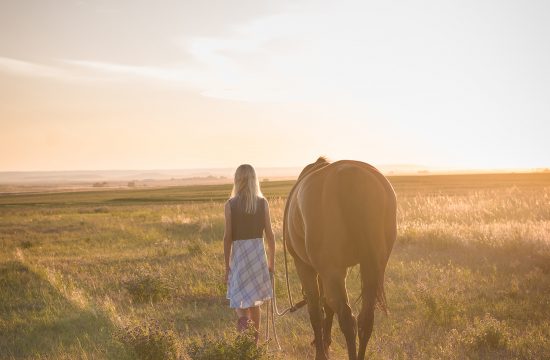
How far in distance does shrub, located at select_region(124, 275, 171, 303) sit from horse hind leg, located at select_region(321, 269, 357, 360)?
248 inches

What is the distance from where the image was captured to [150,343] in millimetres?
5773

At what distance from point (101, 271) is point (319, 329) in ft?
30.9

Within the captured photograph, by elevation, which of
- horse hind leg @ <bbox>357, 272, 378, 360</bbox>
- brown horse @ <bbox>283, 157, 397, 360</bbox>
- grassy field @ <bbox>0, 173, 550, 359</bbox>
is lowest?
grassy field @ <bbox>0, 173, 550, 359</bbox>

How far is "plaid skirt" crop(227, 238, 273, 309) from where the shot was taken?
621 centimetres

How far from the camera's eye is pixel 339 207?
452cm

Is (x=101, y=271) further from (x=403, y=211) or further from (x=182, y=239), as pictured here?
(x=403, y=211)

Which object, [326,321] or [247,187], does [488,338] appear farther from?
[247,187]

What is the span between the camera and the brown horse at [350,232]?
445 centimetres

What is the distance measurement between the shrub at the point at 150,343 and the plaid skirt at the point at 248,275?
35.3 inches

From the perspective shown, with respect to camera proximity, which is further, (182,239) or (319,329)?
(182,239)

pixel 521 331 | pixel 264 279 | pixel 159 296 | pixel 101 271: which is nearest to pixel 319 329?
pixel 264 279

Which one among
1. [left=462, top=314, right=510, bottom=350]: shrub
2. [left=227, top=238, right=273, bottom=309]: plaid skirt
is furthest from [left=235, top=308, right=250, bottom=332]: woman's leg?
[left=462, top=314, right=510, bottom=350]: shrub

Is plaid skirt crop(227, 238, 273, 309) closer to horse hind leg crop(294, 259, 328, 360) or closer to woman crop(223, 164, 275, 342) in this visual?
woman crop(223, 164, 275, 342)

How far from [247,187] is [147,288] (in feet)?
16.6
